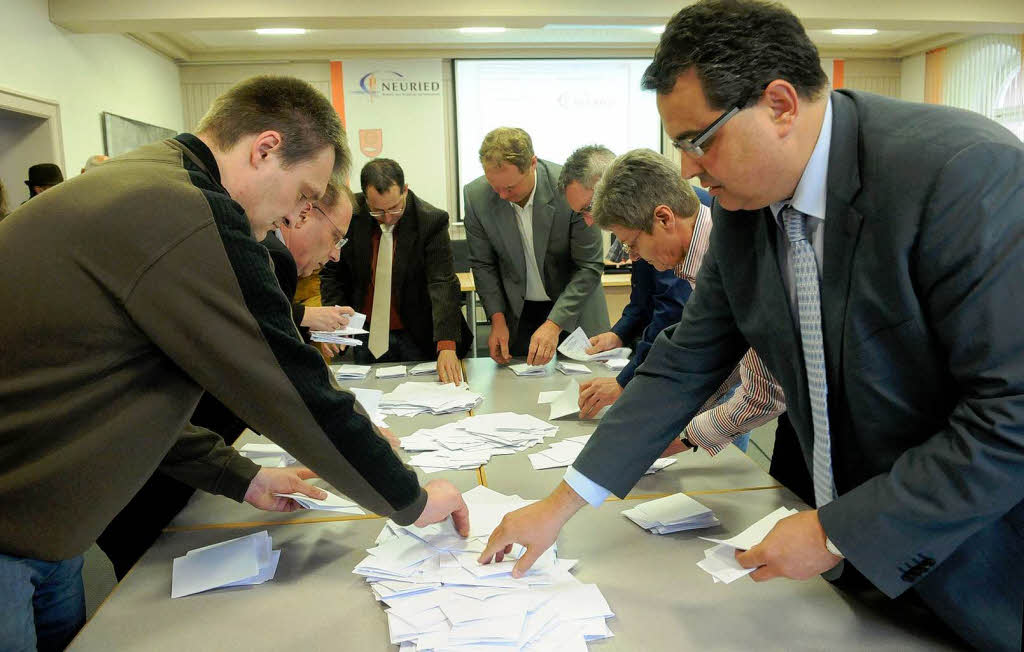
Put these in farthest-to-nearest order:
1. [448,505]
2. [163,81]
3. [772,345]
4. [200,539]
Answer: [163,81] → [200,539] → [448,505] → [772,345]

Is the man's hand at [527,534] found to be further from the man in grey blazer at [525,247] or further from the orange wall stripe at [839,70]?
the orange wall stripe at [839,70]

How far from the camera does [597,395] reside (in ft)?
6.83

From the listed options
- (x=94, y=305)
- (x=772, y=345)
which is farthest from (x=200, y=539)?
(x=772, y=345)

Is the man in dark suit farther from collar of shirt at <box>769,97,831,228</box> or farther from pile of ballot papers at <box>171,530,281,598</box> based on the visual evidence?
collar of shirt at <box>769,97,831,228</box>

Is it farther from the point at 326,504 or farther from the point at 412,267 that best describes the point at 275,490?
the point at 412,267

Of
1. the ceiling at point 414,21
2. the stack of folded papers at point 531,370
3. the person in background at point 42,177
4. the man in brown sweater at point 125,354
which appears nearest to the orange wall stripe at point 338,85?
the ceiling at point 414,21

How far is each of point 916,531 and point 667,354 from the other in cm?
57

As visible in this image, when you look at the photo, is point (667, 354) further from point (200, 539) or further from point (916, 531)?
point (200, 539)

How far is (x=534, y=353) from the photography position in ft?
9.16

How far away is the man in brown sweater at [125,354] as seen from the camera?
94 cm

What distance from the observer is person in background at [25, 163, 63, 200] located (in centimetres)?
427


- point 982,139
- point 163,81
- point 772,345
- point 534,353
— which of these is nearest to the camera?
point 982,139

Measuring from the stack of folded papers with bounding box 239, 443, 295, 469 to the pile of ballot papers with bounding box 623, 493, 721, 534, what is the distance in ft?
2.97

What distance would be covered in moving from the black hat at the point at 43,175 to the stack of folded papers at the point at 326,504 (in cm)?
380
